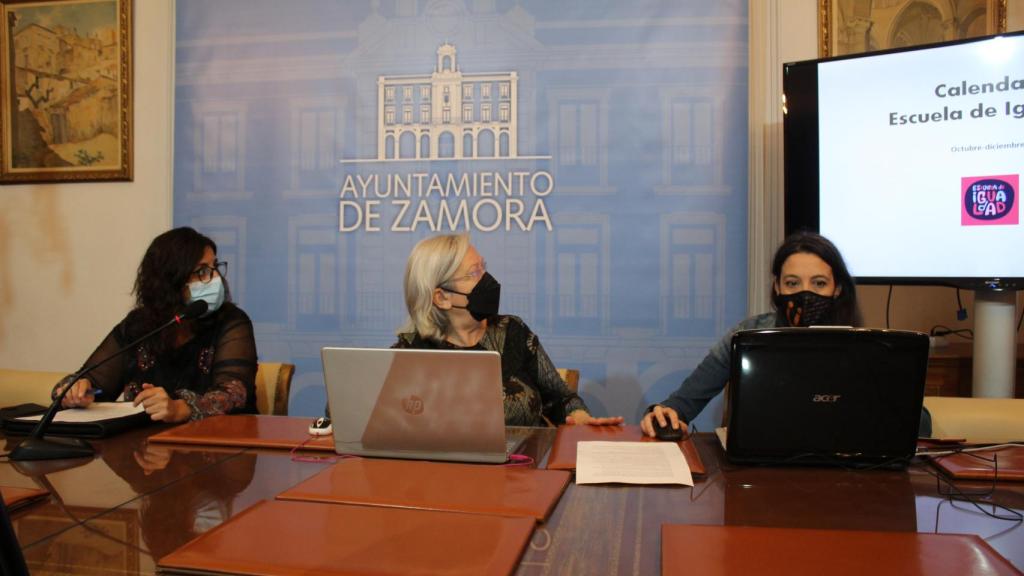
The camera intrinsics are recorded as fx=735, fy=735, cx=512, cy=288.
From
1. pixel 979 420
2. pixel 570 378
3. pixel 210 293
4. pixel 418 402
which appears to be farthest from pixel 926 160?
A: pixel 210 293

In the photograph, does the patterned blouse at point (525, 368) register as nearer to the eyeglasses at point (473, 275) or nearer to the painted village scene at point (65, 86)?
the eyeglasses at point (473, 275)

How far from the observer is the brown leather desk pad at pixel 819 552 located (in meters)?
0.90

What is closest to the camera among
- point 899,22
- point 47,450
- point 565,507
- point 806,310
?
point 565,507

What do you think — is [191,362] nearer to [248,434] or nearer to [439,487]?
[248,434]

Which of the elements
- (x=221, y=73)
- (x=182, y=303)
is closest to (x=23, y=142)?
(x=221, y=73)

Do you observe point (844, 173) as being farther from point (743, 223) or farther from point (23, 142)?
point (23, 142)

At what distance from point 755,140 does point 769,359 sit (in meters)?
2.02

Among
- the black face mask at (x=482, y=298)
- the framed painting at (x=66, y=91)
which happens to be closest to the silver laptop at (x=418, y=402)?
the black face mask at (x=482, y=298)

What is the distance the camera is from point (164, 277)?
2449 millimetres

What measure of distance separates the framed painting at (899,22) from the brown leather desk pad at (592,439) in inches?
85.3

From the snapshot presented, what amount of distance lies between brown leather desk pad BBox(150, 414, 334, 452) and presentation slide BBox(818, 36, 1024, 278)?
1974 millimetres

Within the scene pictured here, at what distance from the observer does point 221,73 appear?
3668 mm

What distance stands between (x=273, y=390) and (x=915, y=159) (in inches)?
95.3

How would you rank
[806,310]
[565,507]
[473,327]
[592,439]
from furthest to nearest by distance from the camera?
[473,327] < [806,310] < [592,439] < [565,507]
